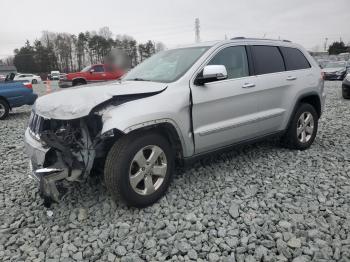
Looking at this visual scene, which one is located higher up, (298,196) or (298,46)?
(298,46)

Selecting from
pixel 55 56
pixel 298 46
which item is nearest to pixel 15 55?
pixel 55 56

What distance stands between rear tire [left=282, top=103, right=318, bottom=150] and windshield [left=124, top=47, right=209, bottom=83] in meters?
1.99

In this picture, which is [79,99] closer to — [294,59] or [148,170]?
[148,170]

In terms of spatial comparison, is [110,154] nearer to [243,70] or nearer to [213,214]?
[213,214]

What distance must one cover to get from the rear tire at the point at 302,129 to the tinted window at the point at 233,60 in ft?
4.33

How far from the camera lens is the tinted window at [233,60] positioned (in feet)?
13.1

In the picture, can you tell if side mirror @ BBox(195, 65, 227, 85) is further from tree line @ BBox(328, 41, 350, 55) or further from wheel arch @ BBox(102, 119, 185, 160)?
tree line @ BBox(328, 41, 350, 55)

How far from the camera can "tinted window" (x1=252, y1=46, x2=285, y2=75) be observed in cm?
439

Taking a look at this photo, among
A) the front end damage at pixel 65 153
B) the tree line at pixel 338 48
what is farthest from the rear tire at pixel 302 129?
the tree line at pixel 338 48

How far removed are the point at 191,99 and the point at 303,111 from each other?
2394 millimetres

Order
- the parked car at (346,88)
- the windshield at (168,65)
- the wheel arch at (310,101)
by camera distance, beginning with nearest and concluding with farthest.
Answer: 1. the windshield at (168,65)
2. the wheel arch at (310,101)
3. the parked car at (346,88)

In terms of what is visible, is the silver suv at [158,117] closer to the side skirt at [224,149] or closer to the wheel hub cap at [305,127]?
the side skirt at [224,149]

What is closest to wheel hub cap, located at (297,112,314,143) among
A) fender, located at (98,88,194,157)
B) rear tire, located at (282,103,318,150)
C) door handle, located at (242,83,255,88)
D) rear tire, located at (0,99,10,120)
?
rear tire, located at (282,103,318,150)

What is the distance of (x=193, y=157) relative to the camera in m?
3.65
